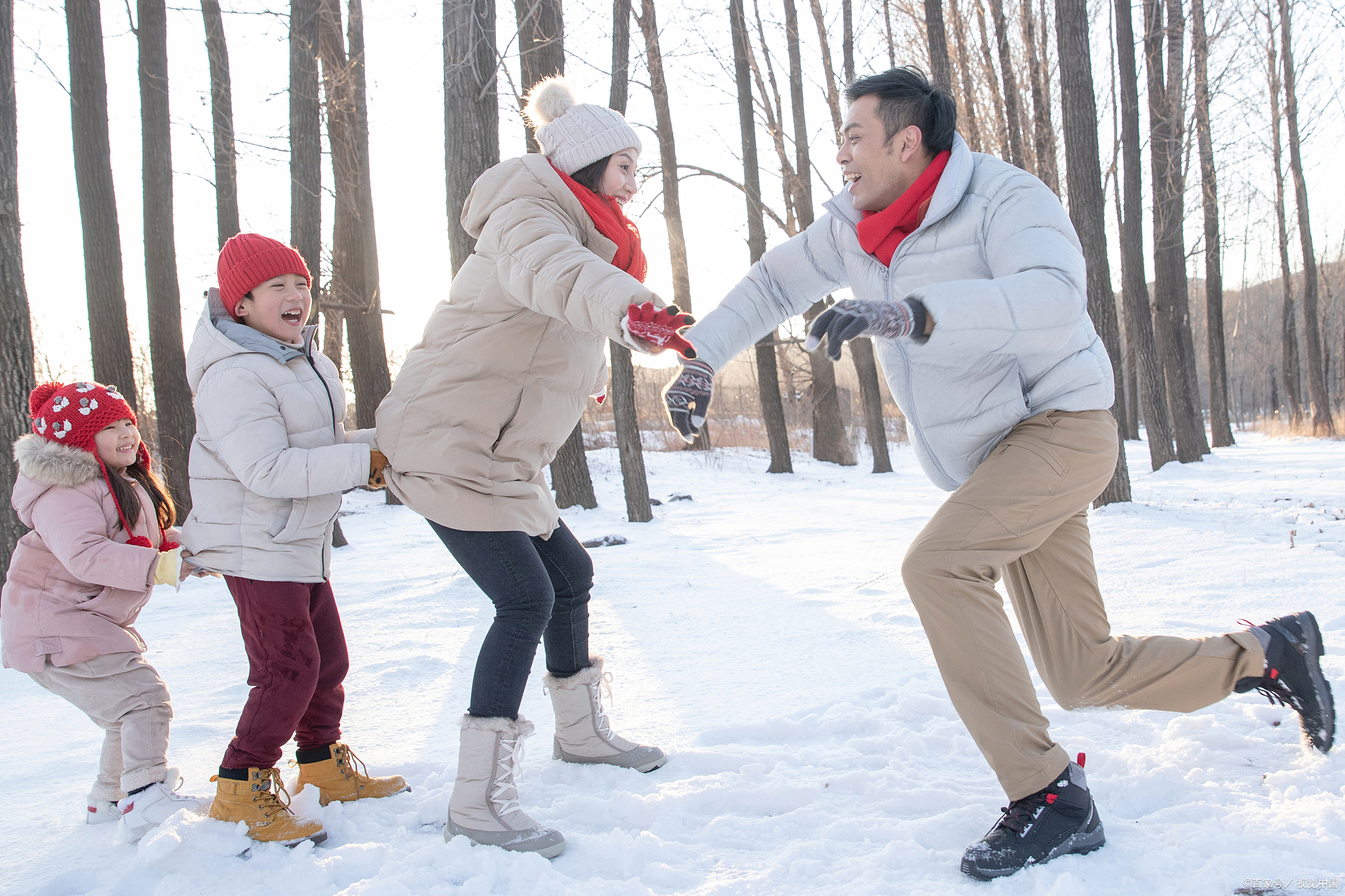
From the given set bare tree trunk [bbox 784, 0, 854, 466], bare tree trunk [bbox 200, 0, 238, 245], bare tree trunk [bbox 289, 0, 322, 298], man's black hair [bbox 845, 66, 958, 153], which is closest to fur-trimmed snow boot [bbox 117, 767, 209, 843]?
man's black hair [bbox 845, 66, 958, 153]

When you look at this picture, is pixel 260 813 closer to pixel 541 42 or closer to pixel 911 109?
pixel 911 109

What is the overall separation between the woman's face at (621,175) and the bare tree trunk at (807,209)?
12.6 meters

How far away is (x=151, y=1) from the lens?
8969mm

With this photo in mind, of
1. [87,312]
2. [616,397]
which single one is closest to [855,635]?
[616,397]

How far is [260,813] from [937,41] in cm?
939

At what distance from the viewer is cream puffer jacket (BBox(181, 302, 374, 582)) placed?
233 cm

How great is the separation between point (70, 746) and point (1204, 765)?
157 inches

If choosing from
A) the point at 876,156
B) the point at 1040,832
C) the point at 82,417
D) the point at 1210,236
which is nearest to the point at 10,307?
the point at 82,417

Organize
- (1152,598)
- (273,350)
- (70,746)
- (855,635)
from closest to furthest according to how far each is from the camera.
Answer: (273,350) < (70,746) < (855,635) < (1152,598)

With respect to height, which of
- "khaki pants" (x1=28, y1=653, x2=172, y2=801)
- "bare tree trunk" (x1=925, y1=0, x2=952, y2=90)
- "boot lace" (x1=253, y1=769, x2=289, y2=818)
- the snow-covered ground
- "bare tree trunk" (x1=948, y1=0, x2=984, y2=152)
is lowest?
the snow-covered ground

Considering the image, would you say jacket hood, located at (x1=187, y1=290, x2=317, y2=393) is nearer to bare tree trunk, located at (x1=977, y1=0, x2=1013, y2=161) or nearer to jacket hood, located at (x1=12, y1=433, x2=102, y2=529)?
jacket hood, located at (x1=12, y1=433, x2=102, y2=529)

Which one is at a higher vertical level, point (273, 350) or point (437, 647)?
point (273, 350)

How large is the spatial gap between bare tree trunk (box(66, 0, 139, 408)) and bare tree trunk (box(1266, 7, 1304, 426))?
21814 mm

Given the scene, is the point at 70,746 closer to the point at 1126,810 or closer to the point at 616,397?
the point at 1126,810
